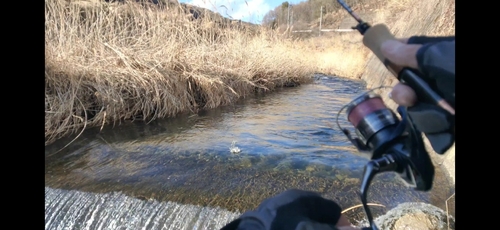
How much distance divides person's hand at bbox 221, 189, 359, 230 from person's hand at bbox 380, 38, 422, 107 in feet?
1.03

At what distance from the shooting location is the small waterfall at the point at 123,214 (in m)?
2.88

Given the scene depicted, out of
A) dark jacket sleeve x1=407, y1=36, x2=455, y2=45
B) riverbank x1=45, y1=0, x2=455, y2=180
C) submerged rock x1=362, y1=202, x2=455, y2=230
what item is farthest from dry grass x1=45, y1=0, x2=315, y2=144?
dark jacket sleeve x1=407, y1=36, x2=455, y2=45

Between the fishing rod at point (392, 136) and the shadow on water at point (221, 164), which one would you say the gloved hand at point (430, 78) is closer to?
the fishing rod at point (392, 136)

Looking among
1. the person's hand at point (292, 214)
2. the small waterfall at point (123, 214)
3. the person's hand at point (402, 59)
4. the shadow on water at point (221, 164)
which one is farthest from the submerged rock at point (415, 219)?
the person's hand at point (402, 59)

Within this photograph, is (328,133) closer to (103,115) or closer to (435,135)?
(103,115)

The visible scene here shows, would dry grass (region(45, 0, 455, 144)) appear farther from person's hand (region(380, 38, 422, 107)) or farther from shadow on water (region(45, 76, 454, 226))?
person's hand (region(380, 38, 422, 107))

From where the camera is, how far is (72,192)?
3277 mm

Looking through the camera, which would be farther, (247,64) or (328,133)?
(247,64)

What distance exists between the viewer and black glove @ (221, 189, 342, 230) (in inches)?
35.0

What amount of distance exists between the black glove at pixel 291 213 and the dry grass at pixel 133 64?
4323 millimetres

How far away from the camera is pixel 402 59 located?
848 mm
